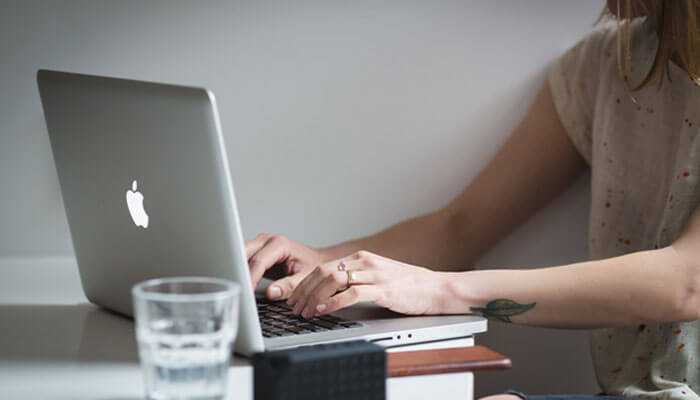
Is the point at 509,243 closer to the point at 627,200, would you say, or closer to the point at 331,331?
the point at 627,200

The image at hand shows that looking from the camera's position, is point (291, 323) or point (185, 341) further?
point (291, 323)

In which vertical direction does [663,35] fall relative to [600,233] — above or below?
above

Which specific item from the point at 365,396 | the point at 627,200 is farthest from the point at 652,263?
the point at 365,396

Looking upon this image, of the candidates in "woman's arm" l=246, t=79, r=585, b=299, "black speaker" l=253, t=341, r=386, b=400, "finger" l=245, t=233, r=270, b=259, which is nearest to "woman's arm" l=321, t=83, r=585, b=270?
"woman's arm" l=246, t=79, r=585, b=299

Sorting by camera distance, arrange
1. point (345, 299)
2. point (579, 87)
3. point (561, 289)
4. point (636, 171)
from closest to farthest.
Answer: point (345, 299), point (561, 289), point (636, 171), point (579, 87)

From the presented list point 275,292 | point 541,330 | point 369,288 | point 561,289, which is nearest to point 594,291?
point 561,289

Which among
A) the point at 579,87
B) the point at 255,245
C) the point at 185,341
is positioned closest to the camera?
the point at 185,341

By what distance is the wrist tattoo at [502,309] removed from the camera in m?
1.32

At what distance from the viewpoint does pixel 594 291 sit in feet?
4.43

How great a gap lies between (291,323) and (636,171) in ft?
2.15

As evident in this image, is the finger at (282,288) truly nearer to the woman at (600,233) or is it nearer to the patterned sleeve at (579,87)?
the woman at (600,233)

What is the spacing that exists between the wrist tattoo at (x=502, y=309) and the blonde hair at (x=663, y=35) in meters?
0.42

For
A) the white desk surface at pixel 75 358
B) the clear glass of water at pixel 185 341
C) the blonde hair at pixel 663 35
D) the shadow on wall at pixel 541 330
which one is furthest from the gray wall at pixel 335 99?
the clear glass of water at pixel 185 341

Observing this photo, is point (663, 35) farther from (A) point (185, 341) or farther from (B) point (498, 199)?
(A) point (185, 341)
